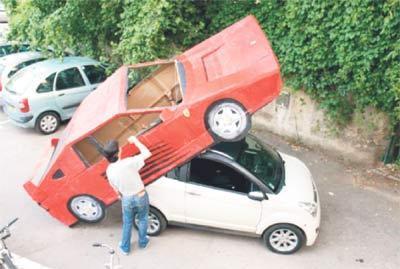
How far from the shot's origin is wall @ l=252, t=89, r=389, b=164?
776 centimetres

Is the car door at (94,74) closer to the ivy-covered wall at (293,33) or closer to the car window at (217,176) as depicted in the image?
the ivy-covered wall at (293,33)

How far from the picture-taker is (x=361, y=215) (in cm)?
671

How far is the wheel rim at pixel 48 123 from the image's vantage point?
995 cm

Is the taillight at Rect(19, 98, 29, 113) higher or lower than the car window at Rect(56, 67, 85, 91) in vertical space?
lower

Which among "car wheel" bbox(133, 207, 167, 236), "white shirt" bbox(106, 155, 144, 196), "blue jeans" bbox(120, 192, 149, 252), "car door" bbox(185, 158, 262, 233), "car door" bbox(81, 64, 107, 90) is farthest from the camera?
"car door" bbox(81, 64, 107, 90)

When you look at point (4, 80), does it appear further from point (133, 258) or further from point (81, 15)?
point (133, 258)

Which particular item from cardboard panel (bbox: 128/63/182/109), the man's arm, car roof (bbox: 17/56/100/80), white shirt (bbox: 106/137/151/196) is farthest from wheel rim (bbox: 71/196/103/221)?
car roof (bbox: 17/56/100/80)

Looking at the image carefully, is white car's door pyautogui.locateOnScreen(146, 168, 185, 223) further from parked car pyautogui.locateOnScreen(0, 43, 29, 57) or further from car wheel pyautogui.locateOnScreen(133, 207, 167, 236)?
parked car pyautogui.locateOnScreen(0, 43, 29, 57)

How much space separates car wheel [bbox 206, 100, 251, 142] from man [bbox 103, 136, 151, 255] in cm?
93

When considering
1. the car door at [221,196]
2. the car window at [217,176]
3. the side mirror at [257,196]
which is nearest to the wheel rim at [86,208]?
the car door at [221,196]

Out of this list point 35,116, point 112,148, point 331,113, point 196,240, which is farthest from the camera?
point 35,116

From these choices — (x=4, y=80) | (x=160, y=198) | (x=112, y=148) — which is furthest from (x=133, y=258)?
(x=4, y=80)

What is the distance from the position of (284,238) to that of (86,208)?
2.92 m

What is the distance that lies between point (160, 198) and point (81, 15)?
720cm
